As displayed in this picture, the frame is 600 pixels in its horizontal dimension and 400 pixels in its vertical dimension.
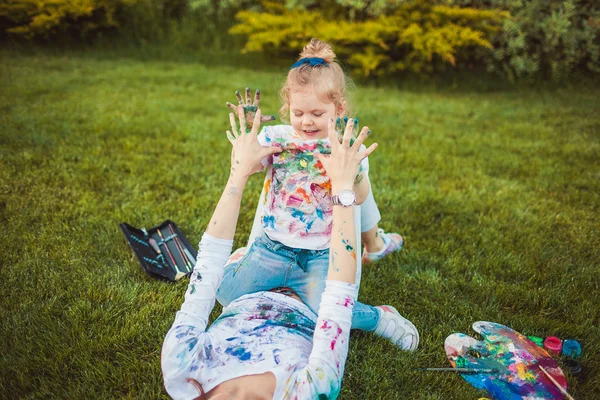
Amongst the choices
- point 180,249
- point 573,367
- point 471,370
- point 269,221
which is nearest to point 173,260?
point 180,249

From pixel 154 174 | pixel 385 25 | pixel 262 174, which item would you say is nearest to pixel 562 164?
pixel 262 174

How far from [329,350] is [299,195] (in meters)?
0.83

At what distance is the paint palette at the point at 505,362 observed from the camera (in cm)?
197

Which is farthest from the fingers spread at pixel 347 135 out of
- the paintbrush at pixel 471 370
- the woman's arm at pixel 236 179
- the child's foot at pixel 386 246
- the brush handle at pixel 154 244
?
the brush handle at pixel 154 244

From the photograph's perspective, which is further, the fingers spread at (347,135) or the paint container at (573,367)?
the paint container at (573,367)

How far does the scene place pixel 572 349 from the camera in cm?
217

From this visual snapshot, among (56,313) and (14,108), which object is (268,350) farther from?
(14,108)

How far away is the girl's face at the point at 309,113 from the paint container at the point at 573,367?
1.55 meters

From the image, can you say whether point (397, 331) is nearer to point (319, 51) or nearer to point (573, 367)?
point (573, 367)

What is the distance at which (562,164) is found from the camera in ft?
14.1

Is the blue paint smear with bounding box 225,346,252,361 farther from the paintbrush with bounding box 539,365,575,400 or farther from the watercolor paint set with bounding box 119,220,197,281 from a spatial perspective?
the paintbrush with bounding box 539,365,575,400

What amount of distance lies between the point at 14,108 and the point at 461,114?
5164mm

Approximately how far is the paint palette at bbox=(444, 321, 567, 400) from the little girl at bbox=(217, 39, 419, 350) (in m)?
0.24

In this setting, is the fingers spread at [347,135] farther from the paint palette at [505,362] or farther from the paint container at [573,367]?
the paint container at [573,367]
